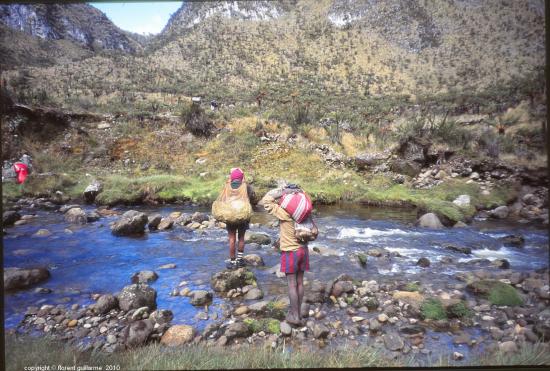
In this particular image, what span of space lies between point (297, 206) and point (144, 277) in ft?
9.75

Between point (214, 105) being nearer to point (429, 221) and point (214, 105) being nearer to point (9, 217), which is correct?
point (9, 217)

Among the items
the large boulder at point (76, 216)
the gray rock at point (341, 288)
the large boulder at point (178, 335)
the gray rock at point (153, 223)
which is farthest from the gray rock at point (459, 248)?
the large boulder at point (76, 216)

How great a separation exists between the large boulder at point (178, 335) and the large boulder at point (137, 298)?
0.68 metres

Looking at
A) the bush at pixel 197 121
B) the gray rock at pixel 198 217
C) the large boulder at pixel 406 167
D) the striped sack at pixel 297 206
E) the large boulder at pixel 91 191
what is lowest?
A: the gray rock at pixel 198 217

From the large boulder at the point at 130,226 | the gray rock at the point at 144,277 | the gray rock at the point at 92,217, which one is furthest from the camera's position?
the gray rock at the point at 92,217

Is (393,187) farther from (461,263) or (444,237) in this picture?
(461,263)

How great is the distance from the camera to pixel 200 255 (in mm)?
6410

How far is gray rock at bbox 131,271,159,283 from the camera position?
535 cm

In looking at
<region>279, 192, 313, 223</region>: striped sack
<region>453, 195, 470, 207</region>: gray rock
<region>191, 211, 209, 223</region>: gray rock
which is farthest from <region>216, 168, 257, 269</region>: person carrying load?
<region>453, 195, 470, 207</region>: gray rock

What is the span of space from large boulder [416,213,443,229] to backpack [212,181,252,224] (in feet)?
15.6

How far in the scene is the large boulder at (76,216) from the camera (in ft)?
26.4

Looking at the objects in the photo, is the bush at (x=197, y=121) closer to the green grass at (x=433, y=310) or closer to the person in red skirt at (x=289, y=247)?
the person in red skirt at (x=289, y=247)

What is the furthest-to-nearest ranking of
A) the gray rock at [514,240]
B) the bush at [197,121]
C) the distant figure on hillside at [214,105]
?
the distant figure on hillside at [214,105] → the bush at [197,121] → the gray rock at [514,240]

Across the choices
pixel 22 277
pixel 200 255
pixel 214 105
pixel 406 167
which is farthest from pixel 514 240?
pixel 214 105
